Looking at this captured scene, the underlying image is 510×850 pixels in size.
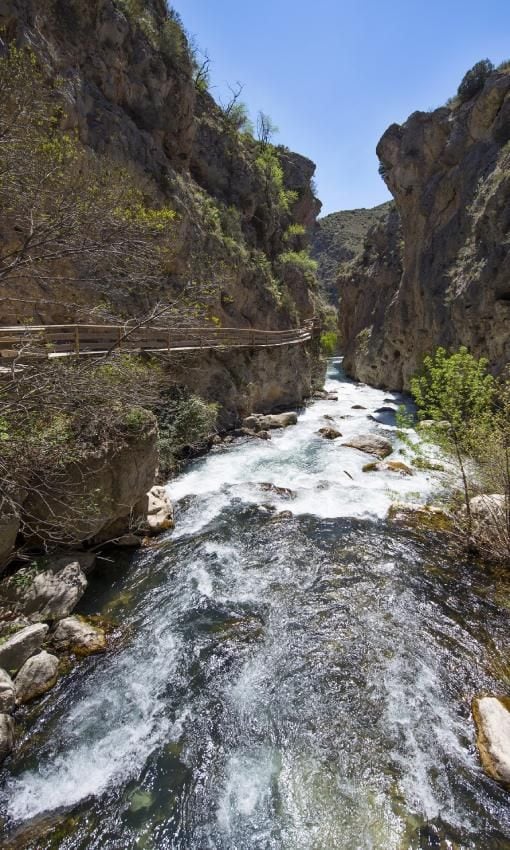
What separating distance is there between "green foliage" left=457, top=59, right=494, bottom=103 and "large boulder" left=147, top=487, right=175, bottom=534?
3153 cm

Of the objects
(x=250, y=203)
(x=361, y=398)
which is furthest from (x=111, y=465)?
(x=361, y=398)

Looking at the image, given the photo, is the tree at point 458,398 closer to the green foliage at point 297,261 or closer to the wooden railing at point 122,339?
the wooden railing at point 122,339

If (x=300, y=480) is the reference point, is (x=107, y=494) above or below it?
above

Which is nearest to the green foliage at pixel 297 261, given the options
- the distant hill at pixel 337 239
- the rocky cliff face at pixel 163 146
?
the rocky cliff face at pixel 163 146

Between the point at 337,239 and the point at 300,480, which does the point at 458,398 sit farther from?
the point at 337,239

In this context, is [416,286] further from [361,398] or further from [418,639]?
[418,639]

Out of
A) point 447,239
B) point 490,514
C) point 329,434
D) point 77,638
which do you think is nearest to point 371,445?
point 329,434

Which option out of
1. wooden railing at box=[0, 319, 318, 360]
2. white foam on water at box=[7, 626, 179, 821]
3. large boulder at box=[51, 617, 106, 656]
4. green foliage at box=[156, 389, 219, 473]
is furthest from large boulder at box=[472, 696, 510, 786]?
green foliage at box=[156, 389, 219, 473]

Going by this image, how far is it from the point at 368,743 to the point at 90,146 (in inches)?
689

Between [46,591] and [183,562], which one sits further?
[183,562]

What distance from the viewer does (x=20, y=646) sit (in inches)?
191

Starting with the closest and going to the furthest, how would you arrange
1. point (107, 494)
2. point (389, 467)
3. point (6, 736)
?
point (6, 736) → point (107, 494) → point (389, 467)

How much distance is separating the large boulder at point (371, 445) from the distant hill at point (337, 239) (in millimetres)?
79541

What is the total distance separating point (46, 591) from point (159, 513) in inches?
136
